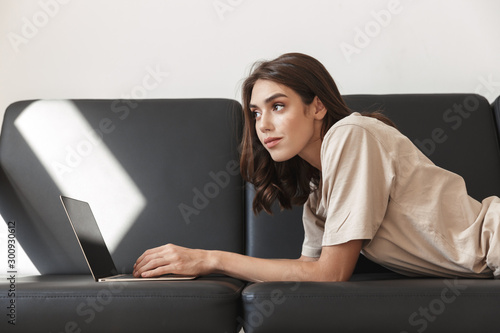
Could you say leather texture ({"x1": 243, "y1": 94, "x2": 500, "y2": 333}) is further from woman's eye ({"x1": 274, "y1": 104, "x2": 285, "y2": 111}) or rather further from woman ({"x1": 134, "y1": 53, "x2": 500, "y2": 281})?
woman's eye ({"x1": 274, "y1": 104, "x2": 285, "y2": 111})

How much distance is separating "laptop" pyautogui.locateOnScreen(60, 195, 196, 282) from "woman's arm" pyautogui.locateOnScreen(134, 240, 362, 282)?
3 cm

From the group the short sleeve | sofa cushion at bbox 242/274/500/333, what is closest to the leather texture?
sofa cushion at bbox 242/274/500/333

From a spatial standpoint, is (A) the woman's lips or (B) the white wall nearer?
(A) the woman's lips

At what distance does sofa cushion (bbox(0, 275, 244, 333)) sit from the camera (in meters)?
1.01

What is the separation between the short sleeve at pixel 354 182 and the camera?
1120 mm

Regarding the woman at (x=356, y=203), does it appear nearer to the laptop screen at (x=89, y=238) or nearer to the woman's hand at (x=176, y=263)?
the woman's hand at (x=176, y=263)

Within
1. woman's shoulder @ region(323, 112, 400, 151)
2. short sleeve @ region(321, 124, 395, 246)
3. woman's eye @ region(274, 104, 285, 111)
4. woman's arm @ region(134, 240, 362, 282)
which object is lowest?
woman's arm @ region(134, 240, 362, 282)

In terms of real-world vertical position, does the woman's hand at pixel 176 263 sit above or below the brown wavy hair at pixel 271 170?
below

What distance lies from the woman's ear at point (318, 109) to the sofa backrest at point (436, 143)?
0.37 metres

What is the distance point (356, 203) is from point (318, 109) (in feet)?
1.10

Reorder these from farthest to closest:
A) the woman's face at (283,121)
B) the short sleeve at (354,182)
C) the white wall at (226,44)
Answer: the white wall at (226,44)
the woman's face at (283,121)
the short sleeve at (354,182)

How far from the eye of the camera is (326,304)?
98 cm

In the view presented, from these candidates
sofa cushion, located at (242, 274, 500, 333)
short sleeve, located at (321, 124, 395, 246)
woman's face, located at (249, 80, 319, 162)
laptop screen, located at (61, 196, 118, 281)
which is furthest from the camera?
woman's face, located at (249, 80, 319, 162)

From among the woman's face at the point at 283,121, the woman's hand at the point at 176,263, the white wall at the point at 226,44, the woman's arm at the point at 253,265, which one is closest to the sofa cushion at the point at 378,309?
the woman's arm at the point at 253,265
